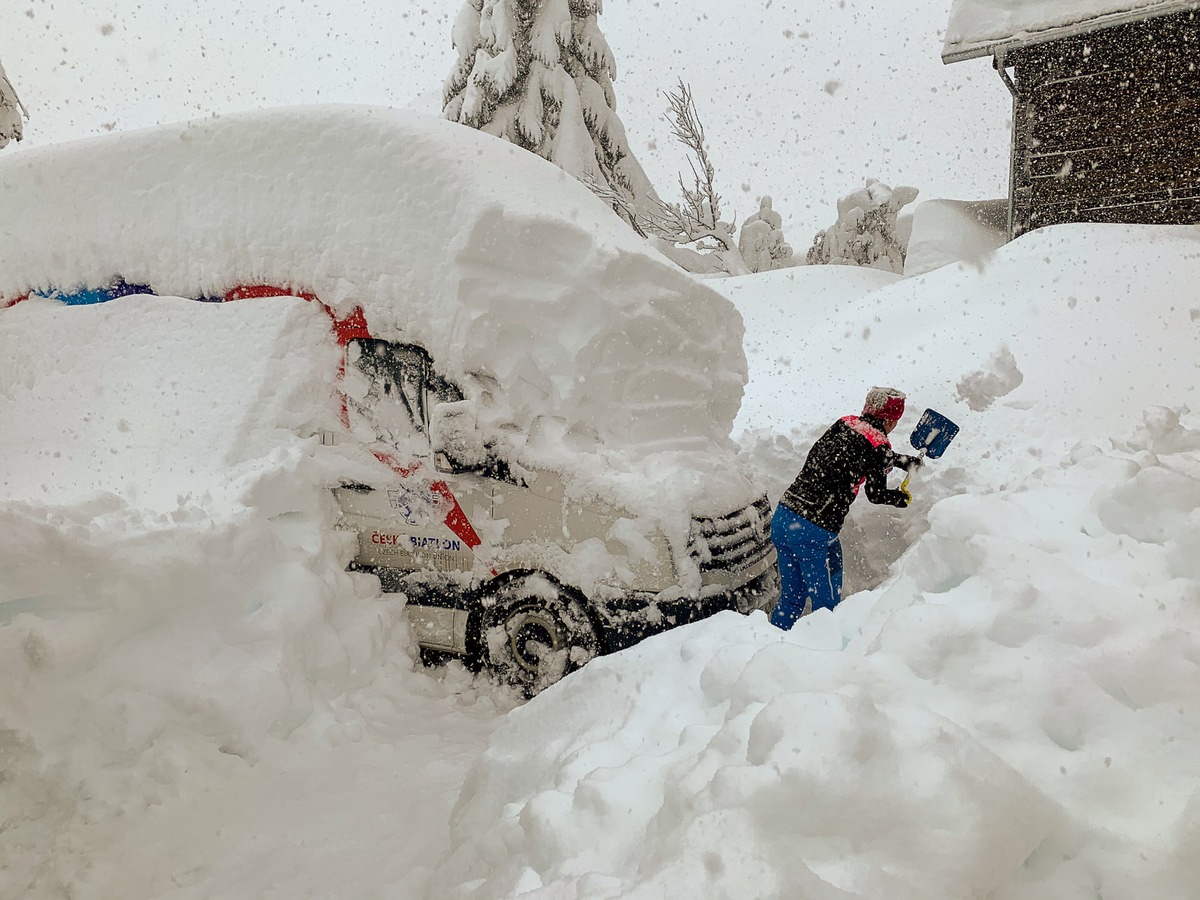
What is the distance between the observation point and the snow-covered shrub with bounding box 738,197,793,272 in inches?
1000

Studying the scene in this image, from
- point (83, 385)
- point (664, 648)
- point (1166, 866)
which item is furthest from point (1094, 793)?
point (83, 385)

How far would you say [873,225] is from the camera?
995 inches

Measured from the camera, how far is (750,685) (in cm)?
209

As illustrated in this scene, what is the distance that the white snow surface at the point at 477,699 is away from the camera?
60.7 inches

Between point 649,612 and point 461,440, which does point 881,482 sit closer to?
point 649,612

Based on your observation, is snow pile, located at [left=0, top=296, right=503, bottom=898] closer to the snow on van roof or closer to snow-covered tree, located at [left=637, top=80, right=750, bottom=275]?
the snow on van roof

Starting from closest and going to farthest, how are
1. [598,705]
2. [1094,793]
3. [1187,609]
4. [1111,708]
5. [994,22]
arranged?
[1094,793] < [1111,708] < [1187,609] < [598,705] < [994,22]

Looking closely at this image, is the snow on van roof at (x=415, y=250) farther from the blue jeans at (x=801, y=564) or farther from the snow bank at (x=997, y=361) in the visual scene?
the snow bank at (x=997, y=361)

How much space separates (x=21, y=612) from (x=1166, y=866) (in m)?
3.40

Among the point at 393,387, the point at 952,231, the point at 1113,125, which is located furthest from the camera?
the point at 952,231

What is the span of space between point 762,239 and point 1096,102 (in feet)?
50.9

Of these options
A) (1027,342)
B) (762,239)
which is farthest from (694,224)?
(1027,342)

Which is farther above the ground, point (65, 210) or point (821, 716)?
point (65, 210)

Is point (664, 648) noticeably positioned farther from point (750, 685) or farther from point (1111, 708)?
point (1111, 708)
